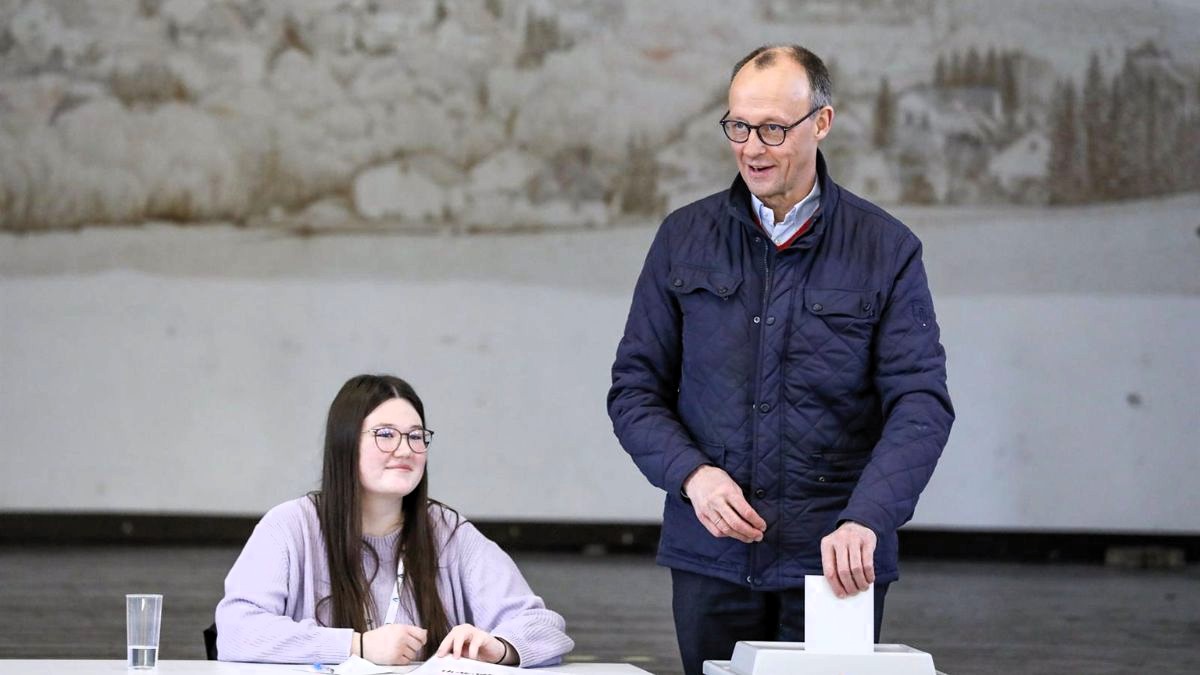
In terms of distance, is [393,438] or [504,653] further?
[393,438]

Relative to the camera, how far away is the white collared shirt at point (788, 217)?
9.20 ft

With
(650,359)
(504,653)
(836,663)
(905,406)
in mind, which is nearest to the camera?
(836,663)

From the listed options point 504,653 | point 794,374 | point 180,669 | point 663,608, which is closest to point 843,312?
point 794,374

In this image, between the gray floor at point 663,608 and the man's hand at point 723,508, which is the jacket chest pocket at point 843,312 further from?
the gray floor at point 663,608

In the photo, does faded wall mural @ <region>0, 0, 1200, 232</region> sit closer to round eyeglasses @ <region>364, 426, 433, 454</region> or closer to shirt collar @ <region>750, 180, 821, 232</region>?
round eyeglasses @ <region>364, 426, 433, 454</region>

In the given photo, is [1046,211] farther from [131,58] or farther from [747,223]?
[747,223]

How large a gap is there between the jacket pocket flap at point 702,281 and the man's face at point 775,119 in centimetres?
17

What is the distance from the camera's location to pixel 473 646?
274cm

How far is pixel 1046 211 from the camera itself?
10070 mm

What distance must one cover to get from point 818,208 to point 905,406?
1.28 ft

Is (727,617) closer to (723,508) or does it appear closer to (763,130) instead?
(723,508)

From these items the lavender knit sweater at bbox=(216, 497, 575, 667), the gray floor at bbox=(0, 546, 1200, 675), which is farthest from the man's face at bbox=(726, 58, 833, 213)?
the gray floor at bbox=(0, 546, 1200, 675)

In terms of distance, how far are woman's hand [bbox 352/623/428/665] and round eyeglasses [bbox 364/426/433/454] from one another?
1.20 feet

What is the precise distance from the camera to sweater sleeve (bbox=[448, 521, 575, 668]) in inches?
111
